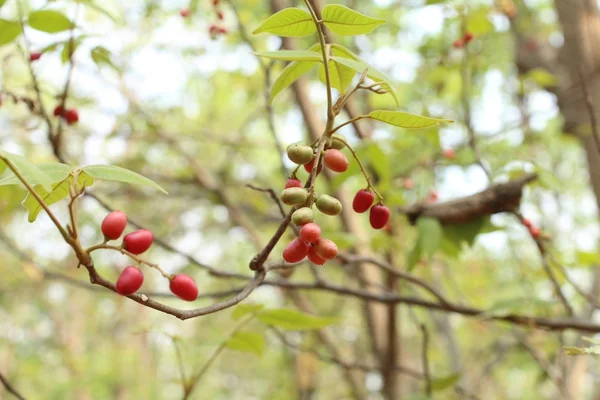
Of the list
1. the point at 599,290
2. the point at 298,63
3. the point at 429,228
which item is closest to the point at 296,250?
the point at 298,63

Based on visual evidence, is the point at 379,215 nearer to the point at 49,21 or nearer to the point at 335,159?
the point at 335,159

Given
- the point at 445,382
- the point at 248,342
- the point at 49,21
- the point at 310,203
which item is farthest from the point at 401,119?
the point at 445,382

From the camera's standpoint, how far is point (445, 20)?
11.0 ft

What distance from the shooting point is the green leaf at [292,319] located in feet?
6.09

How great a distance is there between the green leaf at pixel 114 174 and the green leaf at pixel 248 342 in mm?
1208

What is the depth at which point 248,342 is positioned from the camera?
2.15 m

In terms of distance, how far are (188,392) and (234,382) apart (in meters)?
16.6

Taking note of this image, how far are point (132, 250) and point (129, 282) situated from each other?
9 centimetres

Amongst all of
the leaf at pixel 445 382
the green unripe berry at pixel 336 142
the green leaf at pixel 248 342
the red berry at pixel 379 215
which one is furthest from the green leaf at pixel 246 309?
the leaf at pixel 445 382

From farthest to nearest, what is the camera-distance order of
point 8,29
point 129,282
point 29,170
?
point 8,29 → point 129,282 → point 29,170

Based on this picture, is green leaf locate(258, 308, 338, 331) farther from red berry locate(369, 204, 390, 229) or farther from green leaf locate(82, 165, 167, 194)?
green leaf locate(82, 165, 167, 194)

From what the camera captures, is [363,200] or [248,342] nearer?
[363,200]

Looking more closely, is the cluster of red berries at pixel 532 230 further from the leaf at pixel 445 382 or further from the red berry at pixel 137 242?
the red berry at pixel 137 242

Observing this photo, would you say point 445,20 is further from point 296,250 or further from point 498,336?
point 498,336
